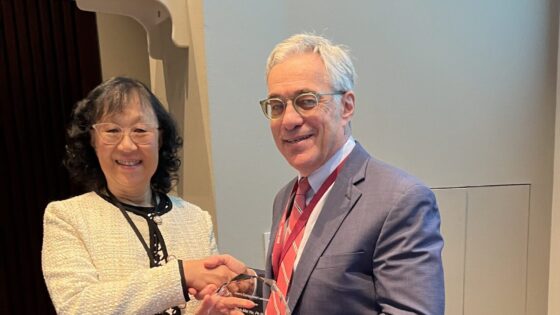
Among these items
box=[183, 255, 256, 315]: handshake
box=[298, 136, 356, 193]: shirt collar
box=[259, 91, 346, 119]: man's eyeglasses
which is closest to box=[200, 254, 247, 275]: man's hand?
box=[183, 255, 256, 315]: handshake

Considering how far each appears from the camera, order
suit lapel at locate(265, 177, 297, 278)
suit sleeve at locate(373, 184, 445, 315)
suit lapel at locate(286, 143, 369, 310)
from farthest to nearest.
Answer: suit lapel at locate(265, 177, 297, 278), suit lapel at locate(286, 143, 369, 310), suit sleeve at locate(373, 184, 445, 315)

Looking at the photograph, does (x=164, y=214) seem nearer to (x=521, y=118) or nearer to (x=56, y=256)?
(x=56, y=256)

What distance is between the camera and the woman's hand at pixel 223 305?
1000 millimetres

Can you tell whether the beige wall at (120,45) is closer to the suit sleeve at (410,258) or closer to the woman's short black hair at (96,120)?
the woman's short black hair at (96,120)

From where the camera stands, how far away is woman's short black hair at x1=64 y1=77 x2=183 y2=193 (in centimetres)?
118

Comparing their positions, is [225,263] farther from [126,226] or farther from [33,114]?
[33,114]

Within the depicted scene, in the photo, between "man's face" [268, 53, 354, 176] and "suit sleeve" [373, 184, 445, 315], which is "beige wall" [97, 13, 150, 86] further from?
"suit sleeve" [373, 184, 445, 315]

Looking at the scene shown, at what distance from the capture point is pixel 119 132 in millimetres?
1170

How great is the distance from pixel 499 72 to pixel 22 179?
7.35 feet

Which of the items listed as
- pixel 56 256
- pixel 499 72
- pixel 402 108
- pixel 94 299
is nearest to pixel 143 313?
pixel 94 299

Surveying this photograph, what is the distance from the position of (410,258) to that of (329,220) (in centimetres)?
19

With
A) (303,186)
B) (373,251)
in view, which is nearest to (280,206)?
(303,186)

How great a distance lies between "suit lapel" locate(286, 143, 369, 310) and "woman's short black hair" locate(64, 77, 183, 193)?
0.55 m

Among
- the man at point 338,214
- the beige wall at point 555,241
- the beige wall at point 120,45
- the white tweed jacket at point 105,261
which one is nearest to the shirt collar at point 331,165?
the man at point 338,214
